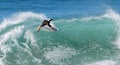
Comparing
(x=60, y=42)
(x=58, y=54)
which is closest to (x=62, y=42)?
(x=60, y=42)

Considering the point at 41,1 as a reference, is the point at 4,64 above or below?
below

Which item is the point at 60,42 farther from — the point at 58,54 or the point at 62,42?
the point at 58,54

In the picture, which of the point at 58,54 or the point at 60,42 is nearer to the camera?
the point at 58,54

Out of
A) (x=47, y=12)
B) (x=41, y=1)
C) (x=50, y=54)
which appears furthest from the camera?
(x=41, y=1)

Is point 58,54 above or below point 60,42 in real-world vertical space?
below

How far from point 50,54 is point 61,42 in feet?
5.39

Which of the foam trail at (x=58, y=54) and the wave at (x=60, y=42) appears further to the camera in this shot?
the wave at (x=60, y=42)

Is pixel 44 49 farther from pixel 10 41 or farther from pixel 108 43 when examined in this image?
pixel 108 43

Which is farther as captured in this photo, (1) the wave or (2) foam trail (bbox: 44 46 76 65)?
(1) the wave

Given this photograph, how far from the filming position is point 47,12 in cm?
3422

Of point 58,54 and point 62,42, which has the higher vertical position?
point 62,42

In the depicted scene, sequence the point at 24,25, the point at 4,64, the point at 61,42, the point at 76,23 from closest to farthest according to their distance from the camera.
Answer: the point at 4,64 → the point at 61,42 → the point at 24,25 → the point at 76,23

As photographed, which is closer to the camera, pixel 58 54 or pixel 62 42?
pixel 58 54

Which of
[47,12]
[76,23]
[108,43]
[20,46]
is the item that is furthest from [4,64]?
[47,12]
